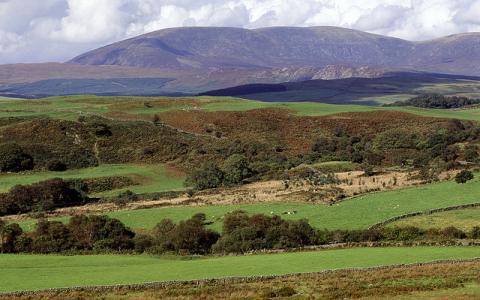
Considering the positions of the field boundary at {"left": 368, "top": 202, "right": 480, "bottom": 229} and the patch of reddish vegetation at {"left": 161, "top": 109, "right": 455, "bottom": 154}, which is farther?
the patch of reddish vegetation at {"left": 161, "top": 109, "right": 455, "bottom": 154}

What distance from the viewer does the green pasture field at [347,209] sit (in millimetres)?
46469

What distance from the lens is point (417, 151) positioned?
84.8 m

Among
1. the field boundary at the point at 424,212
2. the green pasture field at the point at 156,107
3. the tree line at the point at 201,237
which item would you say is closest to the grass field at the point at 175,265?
the tree line at the point at 201,237

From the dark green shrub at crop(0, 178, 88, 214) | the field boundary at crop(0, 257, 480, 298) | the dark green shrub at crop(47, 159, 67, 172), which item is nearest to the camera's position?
the field boundary at crop(0, 257, 480, 298)

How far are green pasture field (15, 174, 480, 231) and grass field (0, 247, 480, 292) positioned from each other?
777cm

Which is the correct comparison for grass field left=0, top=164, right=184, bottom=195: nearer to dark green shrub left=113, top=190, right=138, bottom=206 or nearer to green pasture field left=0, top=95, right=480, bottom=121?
Answer: dark green shrub left=113, top=190, right=138, bottom=206

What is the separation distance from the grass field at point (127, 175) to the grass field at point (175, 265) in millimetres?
30546

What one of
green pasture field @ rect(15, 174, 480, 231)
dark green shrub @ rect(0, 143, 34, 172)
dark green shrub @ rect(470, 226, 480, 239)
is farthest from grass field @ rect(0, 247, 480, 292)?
dark green shrub @ rect(0, 143, 34, 172)

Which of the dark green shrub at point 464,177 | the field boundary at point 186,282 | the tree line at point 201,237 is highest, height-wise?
the dark green shrub at point 464,177

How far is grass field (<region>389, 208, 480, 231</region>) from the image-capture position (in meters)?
43.3

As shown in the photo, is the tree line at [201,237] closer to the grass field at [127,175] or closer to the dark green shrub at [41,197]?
the dark green shrub at [41,197]

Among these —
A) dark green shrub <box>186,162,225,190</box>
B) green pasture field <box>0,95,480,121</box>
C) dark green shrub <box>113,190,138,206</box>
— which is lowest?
dark green shrub <box>113,190,138,206</box>

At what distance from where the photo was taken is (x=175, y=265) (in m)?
36.0

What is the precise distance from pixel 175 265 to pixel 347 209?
17513 mm
